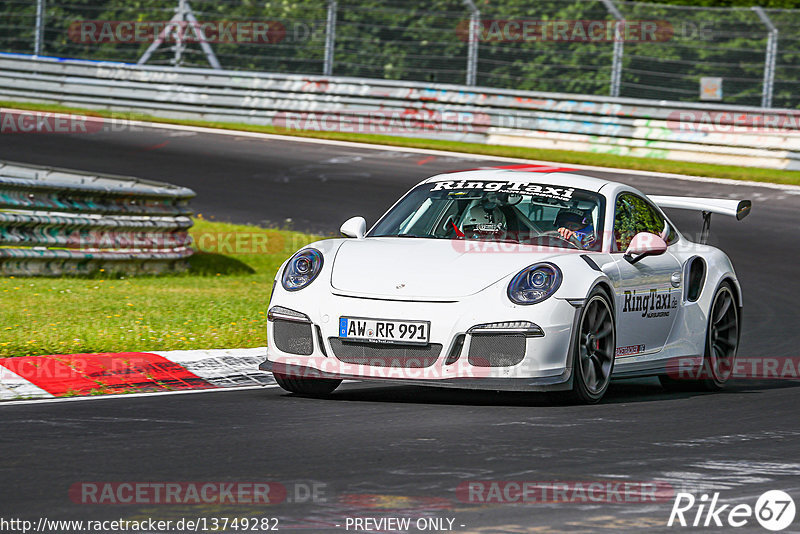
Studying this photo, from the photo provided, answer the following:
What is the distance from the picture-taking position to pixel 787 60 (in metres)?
21.0

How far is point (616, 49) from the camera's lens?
22234mm

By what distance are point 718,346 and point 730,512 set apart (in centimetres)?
428

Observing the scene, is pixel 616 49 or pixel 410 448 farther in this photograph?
pixel 616 49

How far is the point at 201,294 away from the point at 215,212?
16.6 ft

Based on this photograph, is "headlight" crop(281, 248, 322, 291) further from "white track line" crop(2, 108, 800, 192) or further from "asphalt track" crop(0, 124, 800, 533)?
"white track line" crop(2, 108, 800, 192)

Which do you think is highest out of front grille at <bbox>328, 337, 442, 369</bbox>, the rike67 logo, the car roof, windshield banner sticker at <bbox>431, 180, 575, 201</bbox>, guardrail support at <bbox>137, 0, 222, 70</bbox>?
guardrail support at <bbox>137, 0, 222, 70</bbox>

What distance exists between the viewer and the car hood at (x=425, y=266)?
7559 millimetres

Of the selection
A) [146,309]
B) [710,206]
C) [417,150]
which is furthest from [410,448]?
[417,150]

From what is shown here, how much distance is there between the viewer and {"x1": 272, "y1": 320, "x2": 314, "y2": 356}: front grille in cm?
770

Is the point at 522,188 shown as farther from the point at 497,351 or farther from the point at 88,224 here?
the point at 88,224

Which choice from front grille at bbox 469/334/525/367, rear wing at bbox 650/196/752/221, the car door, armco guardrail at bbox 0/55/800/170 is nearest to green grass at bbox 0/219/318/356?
front grille at bbox 469/334/525/367

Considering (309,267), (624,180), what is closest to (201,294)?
(309,267)

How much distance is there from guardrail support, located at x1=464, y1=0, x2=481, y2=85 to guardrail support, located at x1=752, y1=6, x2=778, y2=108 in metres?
4.39

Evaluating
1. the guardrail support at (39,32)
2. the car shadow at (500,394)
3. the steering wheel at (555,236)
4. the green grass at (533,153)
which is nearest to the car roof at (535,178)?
the steering wheel at (555,236)
